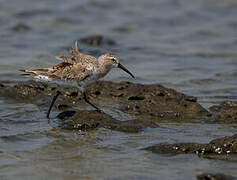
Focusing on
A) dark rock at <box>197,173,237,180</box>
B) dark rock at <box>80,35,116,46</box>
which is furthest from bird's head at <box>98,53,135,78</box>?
dark rock at <box>80,35,116,46</box>

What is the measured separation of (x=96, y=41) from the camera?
1558cm

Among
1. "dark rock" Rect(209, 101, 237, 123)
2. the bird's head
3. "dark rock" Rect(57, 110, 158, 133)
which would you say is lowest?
"dark rock" Rect(57, 110, 158, 133)

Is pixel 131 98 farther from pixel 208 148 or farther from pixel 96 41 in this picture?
pixel 96 41

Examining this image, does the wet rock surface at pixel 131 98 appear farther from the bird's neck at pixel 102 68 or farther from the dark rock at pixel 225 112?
the bird's neck at pixel 102 68

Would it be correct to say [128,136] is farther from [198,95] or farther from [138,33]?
[138,33]

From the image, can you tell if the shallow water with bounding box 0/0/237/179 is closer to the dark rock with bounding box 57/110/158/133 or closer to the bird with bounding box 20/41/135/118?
the dark rock with bounding box 57/110/158/133

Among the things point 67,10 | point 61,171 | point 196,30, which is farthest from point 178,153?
point 67,10

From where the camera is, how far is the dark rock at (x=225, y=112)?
8.80 m

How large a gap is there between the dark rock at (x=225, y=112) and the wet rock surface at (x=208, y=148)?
1.57 meters

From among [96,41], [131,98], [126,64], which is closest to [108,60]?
[131,98]

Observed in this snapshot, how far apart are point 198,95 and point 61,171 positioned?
478 centimetres

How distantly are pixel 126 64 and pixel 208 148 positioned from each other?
658 centimetres

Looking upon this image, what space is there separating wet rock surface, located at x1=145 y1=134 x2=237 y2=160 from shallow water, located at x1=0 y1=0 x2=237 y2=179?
15 centimetres

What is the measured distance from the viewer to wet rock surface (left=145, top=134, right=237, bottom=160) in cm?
714
